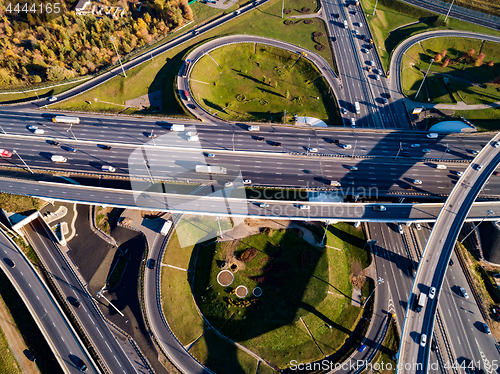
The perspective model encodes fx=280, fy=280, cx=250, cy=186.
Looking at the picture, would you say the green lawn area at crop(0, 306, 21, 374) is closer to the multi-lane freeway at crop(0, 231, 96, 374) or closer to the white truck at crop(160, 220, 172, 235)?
the multi-lane freeway at crop(0, 231, 96, 374)

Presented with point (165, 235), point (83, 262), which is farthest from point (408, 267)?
point (83, 262)

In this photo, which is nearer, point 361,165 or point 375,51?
point 361,165

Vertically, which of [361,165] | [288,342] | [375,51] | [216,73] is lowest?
[288,342]

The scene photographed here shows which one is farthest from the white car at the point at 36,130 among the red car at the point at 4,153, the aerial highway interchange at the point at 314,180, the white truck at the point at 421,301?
the white truck at the point at 421,301

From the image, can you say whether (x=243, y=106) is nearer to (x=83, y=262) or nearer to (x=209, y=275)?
(x=209, y=275)

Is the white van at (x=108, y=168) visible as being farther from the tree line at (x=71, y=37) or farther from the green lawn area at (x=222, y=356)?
the tree line at (x=71, y=37)

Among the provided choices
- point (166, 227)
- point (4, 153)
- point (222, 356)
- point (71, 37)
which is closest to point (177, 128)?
point (166, 227)

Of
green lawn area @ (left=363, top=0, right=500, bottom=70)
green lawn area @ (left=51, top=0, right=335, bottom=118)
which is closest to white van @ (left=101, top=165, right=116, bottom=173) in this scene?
green lawn area @ (left=51, top=0, right=335, bottom=118)
